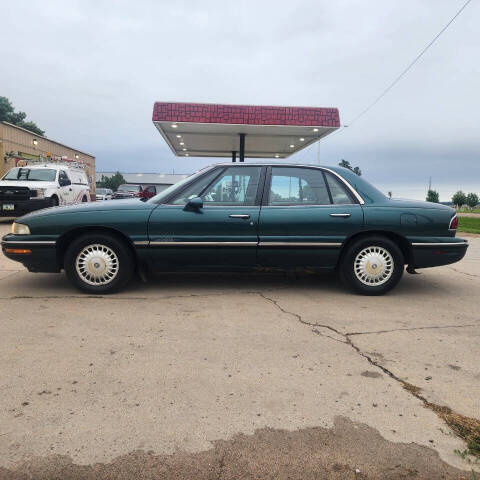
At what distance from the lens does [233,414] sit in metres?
1.97

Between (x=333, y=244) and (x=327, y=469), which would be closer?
(x=327, y=469)

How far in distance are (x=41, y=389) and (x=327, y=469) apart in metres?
1.61

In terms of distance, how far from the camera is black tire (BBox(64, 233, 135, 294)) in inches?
160

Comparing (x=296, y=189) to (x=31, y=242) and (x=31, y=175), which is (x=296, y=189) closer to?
(x=31, y=242)

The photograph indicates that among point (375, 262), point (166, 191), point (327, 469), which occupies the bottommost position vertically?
point (327, 469)

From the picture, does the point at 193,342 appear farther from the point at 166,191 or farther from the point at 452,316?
the point at 452,316

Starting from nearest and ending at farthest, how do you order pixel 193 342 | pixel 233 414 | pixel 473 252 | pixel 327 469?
pixel 327 469 < pixel 233 414 < pixel 193 342 < pixel 473 252

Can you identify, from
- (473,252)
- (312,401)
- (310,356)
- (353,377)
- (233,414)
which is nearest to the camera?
(233,414)

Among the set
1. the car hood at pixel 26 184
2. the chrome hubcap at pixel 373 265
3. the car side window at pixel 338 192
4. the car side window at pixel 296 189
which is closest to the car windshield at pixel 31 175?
the car hood at pixel 26 184

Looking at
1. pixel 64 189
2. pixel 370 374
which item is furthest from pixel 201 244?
pixel 64 189

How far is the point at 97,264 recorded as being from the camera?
4102 mm

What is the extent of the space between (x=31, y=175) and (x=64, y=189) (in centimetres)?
106

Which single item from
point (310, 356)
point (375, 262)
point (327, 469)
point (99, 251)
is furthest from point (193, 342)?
point (375, 262)

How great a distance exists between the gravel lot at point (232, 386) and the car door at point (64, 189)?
30.0ft
